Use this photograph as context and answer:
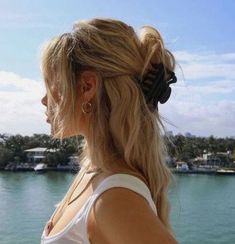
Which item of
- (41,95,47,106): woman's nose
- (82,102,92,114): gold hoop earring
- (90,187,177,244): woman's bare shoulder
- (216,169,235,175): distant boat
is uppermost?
(41,95,47,106): woman's nose

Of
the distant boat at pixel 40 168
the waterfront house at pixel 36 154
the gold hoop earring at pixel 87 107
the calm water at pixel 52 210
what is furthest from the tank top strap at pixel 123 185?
the waterfront house at pixel 36 154

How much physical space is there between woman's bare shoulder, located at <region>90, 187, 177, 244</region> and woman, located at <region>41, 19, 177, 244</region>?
0.15 ft

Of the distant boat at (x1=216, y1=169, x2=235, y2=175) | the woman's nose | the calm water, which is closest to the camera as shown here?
the woman's nose

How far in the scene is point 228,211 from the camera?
23.0m

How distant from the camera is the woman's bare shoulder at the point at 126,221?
707 mm

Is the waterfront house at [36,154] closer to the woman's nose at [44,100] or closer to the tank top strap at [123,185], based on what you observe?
the woman's nose at [44,100]

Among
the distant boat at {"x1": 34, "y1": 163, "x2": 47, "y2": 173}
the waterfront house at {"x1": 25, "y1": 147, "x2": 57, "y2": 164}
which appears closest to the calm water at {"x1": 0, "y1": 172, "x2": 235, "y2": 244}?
the distant boat at {"x1": 34, "y1": 163, "x2": 47, "y2": 173}

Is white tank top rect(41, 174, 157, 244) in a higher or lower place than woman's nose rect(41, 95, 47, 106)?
lower

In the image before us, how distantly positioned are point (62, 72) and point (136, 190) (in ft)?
0.81

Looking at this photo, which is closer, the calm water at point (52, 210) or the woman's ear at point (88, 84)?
the woman's ear at point (88, 84)

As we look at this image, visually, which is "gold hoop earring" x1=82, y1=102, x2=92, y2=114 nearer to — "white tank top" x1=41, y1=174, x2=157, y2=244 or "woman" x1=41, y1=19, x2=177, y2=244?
"woman" x1=41, y1=19, x2=177, y2=244

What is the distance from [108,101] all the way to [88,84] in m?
0.04

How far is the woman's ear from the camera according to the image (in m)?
0.88

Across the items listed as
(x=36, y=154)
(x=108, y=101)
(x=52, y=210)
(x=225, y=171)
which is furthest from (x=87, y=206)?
(x=36, y=154)
